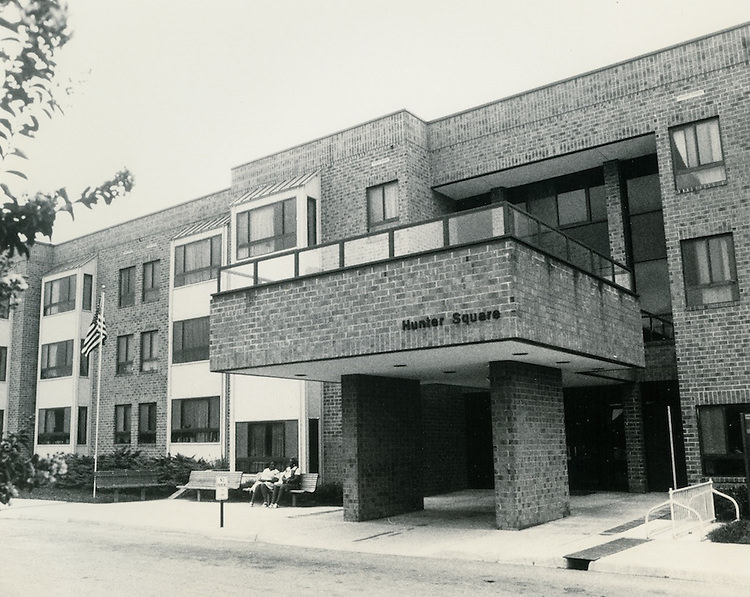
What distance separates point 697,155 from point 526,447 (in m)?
8.84

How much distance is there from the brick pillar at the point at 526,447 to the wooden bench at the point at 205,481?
406 inches

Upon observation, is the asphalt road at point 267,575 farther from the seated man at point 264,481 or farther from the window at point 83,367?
the window at point 83,367

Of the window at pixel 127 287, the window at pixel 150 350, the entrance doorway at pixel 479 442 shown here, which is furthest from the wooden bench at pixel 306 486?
the window at pixel 127 287

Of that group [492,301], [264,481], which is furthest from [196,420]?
[492,301]

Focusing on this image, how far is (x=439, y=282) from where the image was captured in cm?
1322

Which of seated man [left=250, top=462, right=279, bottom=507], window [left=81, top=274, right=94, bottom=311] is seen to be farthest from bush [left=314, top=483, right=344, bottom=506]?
window [left=81, top=274, right=94, bottom=311]

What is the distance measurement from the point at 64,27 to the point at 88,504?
2143 cm

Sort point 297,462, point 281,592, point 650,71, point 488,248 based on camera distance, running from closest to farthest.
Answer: point 281,592 < point 488,248 < point 650,71 < point 297,462

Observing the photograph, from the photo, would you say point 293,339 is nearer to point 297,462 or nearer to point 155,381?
point 297,462

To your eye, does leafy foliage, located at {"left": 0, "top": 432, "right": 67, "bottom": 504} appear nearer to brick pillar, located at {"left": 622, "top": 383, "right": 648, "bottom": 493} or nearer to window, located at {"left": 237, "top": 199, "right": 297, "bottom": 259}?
brick pillar, located at {"left": 622, "top": 383, "right": 648, "bottom": 493}

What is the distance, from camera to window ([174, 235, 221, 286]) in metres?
28.0

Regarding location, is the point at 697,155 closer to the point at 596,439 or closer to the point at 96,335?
the point at 596,439

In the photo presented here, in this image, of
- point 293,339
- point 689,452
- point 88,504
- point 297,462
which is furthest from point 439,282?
point 88,504

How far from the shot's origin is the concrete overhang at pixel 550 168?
2003 cm
